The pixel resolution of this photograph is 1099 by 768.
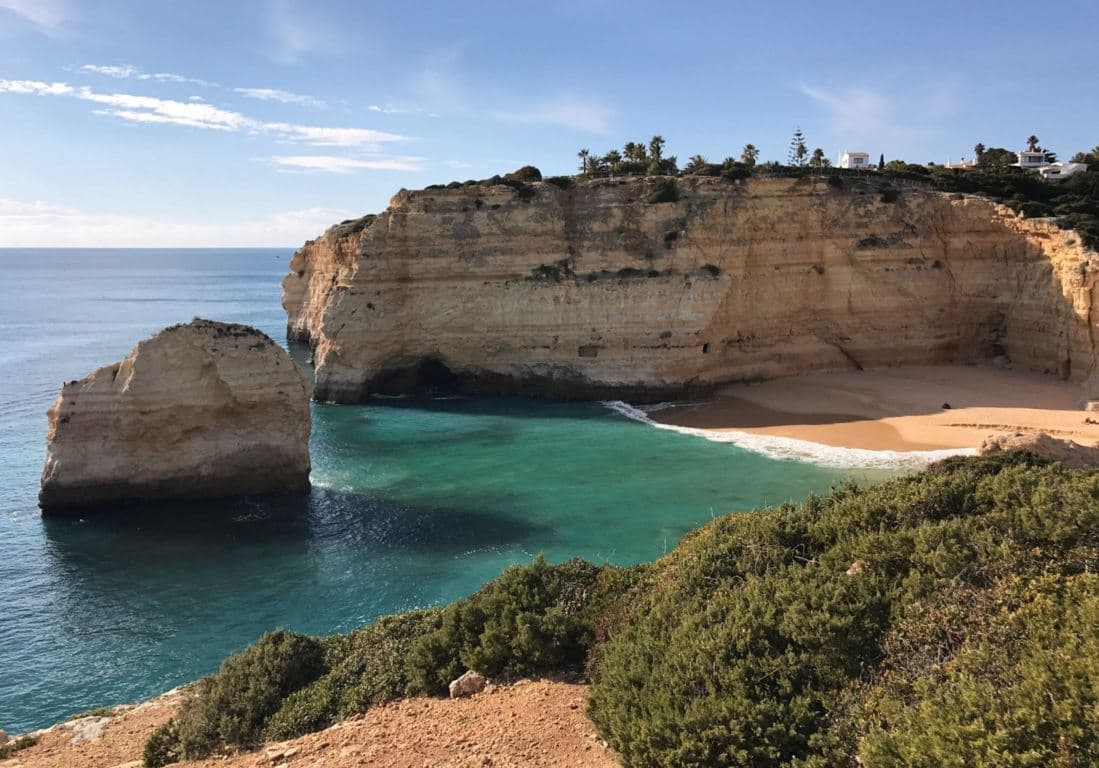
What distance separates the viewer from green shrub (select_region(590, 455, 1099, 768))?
525 cm

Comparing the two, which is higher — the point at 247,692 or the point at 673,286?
the point at 673,286

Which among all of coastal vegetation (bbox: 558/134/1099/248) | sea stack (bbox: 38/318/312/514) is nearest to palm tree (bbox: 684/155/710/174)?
coastal vegetation (bbox: 558/134/1099/248)

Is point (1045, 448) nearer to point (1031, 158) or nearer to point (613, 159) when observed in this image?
point (613, 159)

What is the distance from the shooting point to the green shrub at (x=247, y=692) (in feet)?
29.9

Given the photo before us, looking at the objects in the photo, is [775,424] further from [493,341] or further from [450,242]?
[450,242]

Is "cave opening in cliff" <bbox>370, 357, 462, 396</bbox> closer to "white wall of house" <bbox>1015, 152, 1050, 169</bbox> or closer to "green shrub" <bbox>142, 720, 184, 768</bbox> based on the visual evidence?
"green shrub" <bbox>142, 720, 184, 768</bbox>

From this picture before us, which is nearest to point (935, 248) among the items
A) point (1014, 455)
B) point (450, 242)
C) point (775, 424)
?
point (775, 424)

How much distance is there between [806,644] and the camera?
6852 millimetres

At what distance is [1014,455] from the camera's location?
1100 cm

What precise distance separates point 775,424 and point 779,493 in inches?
357

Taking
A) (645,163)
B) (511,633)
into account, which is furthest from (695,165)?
(511,633)

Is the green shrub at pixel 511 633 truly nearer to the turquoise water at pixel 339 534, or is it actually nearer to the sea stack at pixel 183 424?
the turquoise water at pixel 339 534

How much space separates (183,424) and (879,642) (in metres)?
21.2

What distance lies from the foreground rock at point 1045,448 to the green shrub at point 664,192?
23688 millimetres
